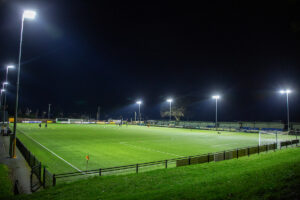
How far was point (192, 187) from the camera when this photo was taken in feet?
27.0

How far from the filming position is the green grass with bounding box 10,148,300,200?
6.37 m

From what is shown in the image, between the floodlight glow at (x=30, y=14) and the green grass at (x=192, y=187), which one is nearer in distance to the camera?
the green grass at (x=192, y=187)

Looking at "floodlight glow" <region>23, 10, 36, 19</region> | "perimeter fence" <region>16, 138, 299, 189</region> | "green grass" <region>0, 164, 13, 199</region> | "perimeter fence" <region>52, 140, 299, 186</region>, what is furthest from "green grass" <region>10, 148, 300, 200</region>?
"floodlight glow" <region>23, 10, 36, 19</region>

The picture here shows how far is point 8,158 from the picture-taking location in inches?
734

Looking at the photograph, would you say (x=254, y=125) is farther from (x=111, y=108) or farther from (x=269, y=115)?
(x=111, y=108)

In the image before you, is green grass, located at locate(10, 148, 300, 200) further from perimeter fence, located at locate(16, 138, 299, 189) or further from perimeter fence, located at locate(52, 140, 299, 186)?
perimeter fence, located at locate(52, 140, 299, 186)

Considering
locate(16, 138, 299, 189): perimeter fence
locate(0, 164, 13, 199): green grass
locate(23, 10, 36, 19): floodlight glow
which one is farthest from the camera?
locate(23, 10, 36, 19): floodlight glow

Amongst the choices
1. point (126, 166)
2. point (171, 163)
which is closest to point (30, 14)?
point (126, 166)

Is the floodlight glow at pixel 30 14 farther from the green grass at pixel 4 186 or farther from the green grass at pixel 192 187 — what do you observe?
the green grass at pixel 192 187

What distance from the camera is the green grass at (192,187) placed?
637 cm

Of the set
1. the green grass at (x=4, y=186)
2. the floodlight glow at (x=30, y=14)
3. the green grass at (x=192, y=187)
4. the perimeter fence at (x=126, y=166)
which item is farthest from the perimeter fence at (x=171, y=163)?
the floodlight glow at (x=30, y=14)

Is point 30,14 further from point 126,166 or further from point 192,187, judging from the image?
point 192,187

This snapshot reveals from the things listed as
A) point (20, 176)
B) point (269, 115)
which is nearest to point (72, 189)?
point (20, 176)

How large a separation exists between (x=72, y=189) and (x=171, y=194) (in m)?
5.65
